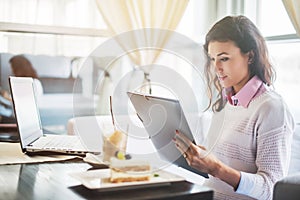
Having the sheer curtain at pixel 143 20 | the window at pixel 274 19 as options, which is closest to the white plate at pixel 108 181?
the window at pixel 274 19

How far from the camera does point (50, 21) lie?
3252 mm

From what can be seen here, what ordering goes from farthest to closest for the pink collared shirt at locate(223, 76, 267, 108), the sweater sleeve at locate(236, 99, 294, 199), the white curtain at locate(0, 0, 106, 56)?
the white curtain at locate(0, 0, 106, 56)
the pink collared shirt at locate(223, 76, 267, 108)
the sweater sleeve at locate(236, 99, 294, 199)

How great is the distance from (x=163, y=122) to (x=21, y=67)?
2.10 meters

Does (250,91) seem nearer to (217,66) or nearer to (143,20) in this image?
(217,66)

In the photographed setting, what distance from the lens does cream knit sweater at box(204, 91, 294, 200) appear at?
1342mm

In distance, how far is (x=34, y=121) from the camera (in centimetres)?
175

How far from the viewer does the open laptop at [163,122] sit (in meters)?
1.09

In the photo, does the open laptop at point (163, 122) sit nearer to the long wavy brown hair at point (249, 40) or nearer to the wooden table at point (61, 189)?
the wooden table at point (61, 189)

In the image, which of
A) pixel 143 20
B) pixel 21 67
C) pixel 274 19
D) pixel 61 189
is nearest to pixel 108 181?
pixel 61 189

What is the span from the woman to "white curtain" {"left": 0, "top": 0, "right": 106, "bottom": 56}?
1.86 meters

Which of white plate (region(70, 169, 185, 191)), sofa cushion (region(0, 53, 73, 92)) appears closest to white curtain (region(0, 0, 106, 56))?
sofa cushion (region(0, 53, 73, 92))

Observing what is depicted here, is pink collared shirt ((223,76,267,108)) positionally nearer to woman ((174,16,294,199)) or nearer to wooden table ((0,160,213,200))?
woman ((174,16,294,199))

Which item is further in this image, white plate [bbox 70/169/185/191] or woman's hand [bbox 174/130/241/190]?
woman's hand [bbox 174/130/241/190]

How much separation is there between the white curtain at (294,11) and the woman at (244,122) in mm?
833
